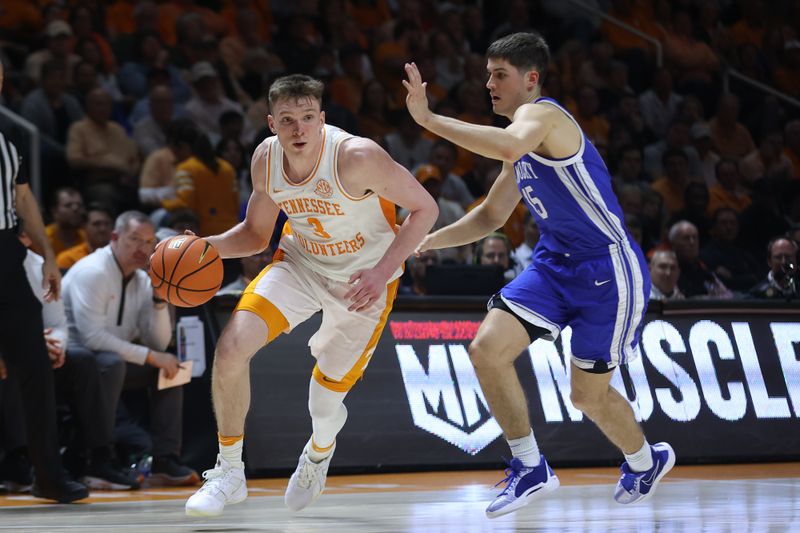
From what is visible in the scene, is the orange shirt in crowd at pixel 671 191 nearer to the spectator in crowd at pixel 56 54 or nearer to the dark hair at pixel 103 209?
the spectator in crowd at pixel 56 54

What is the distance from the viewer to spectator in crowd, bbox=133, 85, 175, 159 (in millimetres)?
10258

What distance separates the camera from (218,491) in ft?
16.2

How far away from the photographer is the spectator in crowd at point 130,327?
281 inches

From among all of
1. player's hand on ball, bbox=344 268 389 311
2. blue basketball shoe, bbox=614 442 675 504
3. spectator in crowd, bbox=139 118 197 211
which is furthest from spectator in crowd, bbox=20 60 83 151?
blue basketball shoe, bbox=614 442 675 504

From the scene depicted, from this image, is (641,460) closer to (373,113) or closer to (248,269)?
(248,269)

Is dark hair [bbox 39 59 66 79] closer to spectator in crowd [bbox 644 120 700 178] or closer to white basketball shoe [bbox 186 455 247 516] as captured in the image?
white basketball shoe [bbox 186 455 247 516]

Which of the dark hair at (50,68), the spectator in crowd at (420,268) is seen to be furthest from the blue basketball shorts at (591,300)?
the dark hair at (50,68)

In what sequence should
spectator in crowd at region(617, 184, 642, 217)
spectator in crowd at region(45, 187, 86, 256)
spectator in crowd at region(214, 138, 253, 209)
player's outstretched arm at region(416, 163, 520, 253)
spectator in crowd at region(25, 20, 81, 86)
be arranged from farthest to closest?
spectator in crowd at region(617, 184, 642, 217)
spectator in crowd at region(214, 138, 253, 209)
spectator in crowd at region(25, 20, 81, 86)
spectator in crowd at region(45, 187, 86, 256)
player's outstretched arm at region(416, 163, 520, 253)

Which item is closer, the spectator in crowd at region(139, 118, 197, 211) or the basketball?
the basketball

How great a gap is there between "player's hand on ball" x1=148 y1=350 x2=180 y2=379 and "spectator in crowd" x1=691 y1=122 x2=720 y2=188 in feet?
24.2

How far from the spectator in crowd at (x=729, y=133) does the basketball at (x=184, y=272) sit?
30.9ft

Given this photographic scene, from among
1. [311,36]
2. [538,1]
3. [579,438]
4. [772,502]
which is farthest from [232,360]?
[538,1]

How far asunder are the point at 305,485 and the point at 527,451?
0.99m

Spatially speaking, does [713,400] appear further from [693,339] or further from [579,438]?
[579,438]
